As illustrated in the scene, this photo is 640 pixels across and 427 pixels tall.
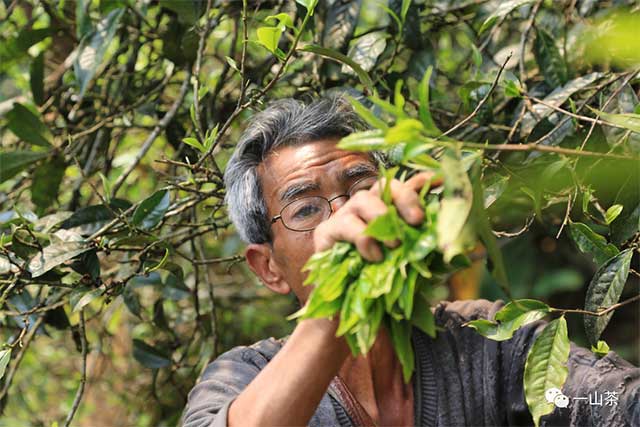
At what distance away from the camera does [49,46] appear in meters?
2.53

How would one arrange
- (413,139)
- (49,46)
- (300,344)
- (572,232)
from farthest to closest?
(49,46)
(572,232)
(300,344)
(413,139)

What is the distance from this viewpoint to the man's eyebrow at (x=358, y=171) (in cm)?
155

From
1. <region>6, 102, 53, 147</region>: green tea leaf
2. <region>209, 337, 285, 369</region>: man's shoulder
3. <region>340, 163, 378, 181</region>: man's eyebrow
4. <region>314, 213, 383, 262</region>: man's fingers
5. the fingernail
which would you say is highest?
the fingernail

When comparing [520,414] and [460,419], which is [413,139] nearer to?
[460,419]

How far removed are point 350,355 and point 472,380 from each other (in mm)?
317

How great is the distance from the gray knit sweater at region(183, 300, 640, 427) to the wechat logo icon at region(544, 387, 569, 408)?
2 cm

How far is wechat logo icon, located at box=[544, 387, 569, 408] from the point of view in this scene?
1166 millimetres

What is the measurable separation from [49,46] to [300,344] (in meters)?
1.73

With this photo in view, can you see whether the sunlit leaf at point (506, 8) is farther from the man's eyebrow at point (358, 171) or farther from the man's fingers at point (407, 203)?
the man's fingers at point (407, 203)

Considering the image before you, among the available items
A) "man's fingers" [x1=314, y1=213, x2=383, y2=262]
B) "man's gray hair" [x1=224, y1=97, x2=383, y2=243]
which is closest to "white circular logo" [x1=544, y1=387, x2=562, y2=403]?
"man's fingers" [x1=314, y1=213, x2=383, y2=262]

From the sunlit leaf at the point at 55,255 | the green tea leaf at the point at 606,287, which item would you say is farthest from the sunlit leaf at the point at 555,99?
the sunlit leaf at the point at 55,255

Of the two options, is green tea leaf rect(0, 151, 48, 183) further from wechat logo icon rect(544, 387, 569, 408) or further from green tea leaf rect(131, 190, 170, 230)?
wechat logo icon rect(544, 387, 569, 408)

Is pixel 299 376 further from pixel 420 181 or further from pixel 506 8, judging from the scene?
pixel 506 8

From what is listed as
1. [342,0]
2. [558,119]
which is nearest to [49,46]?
[342,0]
